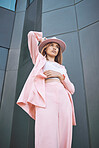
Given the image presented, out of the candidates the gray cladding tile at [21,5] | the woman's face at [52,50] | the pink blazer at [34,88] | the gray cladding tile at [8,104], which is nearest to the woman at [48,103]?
the pink blazer at [34,88]

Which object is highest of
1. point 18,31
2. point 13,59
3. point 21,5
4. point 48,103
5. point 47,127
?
point 21,5

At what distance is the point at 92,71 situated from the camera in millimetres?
2609

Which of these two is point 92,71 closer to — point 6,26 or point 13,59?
point 13,59

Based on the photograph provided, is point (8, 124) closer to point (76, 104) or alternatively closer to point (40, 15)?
point (76, 104)

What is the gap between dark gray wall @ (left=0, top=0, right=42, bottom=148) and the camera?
2744mm

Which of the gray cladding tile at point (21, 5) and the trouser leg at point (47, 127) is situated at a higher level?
the gray cladding tile at point (21, 5)

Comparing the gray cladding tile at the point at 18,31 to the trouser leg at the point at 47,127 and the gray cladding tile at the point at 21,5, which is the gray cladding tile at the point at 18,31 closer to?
the gray cladding tile at the point at 21,5

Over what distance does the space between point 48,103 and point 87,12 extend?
243 cm

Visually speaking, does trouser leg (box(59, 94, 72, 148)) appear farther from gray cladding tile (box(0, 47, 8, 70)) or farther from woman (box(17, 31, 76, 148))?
gray cladding tile (box(0, 47, 8, 70))

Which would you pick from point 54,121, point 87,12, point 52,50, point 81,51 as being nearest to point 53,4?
point 87,12

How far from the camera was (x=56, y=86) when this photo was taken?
1.64 m

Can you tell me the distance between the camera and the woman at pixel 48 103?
139 cm

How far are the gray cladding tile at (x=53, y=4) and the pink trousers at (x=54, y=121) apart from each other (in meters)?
2.68

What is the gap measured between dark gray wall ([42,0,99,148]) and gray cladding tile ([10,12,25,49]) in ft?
2.55
